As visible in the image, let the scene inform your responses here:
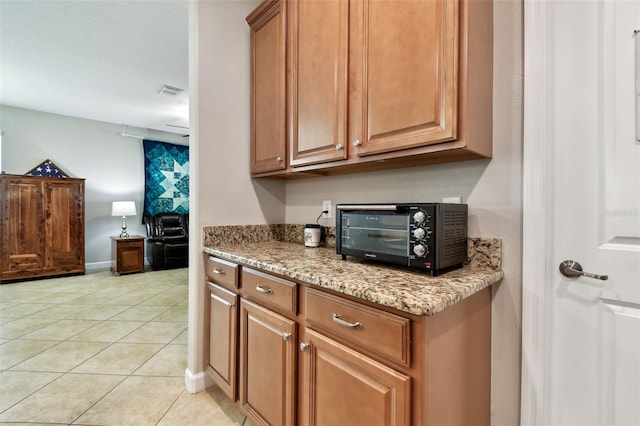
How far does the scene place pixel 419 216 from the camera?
3.52 feet

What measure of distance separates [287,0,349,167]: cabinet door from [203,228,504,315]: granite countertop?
1.76ft

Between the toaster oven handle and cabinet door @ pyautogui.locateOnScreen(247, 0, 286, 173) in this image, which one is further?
cabinet door @ pyautogui.locateOnScreen(247, 0, 286, 173)

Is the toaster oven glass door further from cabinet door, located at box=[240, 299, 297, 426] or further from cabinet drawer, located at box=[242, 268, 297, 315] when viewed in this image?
cabinet door, located at box=[240, 299, 297, 426]

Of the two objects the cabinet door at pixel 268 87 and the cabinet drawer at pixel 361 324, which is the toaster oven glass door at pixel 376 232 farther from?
the cabinet door at pixel 268 87

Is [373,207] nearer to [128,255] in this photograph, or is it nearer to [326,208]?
[326,208]

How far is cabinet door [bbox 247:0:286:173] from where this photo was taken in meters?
1.82

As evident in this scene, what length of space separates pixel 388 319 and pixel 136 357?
7.56 ft

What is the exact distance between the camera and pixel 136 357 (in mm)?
2314

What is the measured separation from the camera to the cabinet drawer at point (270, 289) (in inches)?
48.6

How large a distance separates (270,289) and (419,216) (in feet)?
2.34

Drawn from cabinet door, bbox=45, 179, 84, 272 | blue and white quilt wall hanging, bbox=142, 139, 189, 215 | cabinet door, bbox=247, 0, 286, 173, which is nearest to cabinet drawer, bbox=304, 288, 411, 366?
cabinet door, bbox=247, 0, 286, 173

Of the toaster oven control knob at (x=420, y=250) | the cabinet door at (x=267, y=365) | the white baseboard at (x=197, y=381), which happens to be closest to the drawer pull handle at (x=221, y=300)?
the cabinet door at (x=267, y=365)

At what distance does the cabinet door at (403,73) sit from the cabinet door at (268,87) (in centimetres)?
58

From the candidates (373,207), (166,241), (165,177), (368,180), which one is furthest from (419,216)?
(165,177)
